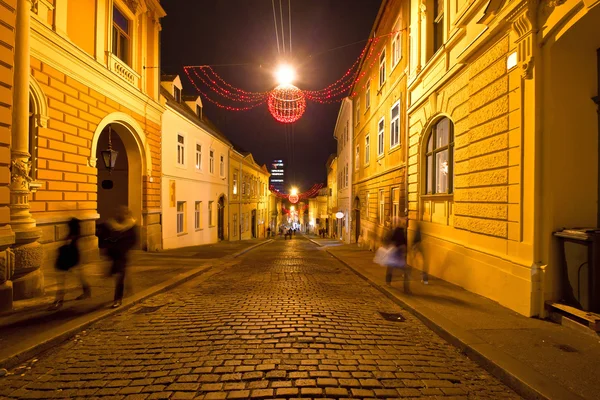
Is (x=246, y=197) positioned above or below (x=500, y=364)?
above

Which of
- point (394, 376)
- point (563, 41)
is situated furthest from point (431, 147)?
point (394, 376)

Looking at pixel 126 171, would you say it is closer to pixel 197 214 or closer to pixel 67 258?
pixel 197 214

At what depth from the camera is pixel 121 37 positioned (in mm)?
13148

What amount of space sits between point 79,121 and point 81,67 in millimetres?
1532

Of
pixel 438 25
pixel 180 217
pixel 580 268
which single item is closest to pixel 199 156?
pixel 180 217

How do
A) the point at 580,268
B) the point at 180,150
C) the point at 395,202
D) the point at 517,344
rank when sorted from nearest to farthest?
the point at 517,344, the point at 580,268, the point at 395,202, the point at 180,150

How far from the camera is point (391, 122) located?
48.5ft

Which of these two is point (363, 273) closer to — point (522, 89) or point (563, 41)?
point (522, 89)

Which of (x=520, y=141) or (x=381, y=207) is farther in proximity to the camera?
(x=381, y=207)

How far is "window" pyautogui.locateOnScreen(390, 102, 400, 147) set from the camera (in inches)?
536

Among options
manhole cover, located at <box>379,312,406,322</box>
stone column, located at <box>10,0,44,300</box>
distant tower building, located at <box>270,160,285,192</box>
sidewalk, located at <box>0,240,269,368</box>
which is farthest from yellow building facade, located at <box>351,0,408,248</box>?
distant tower building, located at <box>270,160,285,192</box>

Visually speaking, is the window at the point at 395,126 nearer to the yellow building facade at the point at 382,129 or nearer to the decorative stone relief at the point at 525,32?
the yellow building facade at the point at 382,129

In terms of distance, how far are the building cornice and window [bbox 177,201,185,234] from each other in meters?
→ 5.67

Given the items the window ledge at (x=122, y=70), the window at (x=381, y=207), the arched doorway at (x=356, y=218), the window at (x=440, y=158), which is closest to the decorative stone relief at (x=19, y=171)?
the window ledge at (x=122, y=70)
